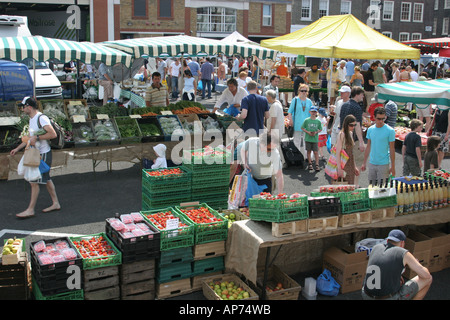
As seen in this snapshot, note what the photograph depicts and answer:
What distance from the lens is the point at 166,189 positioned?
685cm

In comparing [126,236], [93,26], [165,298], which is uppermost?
[93,26]

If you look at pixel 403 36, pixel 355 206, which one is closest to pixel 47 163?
pixel 355 206

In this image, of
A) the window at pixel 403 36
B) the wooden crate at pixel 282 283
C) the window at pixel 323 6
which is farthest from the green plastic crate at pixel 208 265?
the window at pixel 403 36

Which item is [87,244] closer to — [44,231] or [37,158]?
[44,231]

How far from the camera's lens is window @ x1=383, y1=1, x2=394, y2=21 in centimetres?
5038

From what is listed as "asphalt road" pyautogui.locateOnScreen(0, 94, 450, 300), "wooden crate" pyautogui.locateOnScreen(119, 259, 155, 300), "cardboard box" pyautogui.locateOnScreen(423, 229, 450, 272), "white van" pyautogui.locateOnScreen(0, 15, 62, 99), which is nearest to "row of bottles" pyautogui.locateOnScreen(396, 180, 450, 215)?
"cardboard box" pyautogui.locateOnScreen(423, 229, 450, 272)

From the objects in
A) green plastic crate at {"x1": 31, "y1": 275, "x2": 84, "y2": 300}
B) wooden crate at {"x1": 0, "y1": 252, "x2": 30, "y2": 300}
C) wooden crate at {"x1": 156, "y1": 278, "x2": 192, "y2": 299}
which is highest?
wooden crate at {"x1": 0, "y1": 252, "x2": 30, "y2": 300}

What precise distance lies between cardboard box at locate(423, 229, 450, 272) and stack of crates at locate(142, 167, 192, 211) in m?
3.46

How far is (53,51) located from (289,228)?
732cm

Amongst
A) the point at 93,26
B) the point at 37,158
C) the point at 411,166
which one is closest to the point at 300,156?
A: the point at 411,166

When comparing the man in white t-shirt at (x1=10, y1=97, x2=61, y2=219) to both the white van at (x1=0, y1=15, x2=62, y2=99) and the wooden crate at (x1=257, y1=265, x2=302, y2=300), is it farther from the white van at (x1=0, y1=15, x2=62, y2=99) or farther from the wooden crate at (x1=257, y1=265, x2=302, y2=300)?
the white van at (x1=0, y1=15, x2=62, y2=99)

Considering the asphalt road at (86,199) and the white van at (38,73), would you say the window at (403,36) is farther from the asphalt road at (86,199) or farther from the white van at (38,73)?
the white van at (38,73)

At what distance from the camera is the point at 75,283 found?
5121 mm

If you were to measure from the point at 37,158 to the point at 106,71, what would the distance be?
999cm
